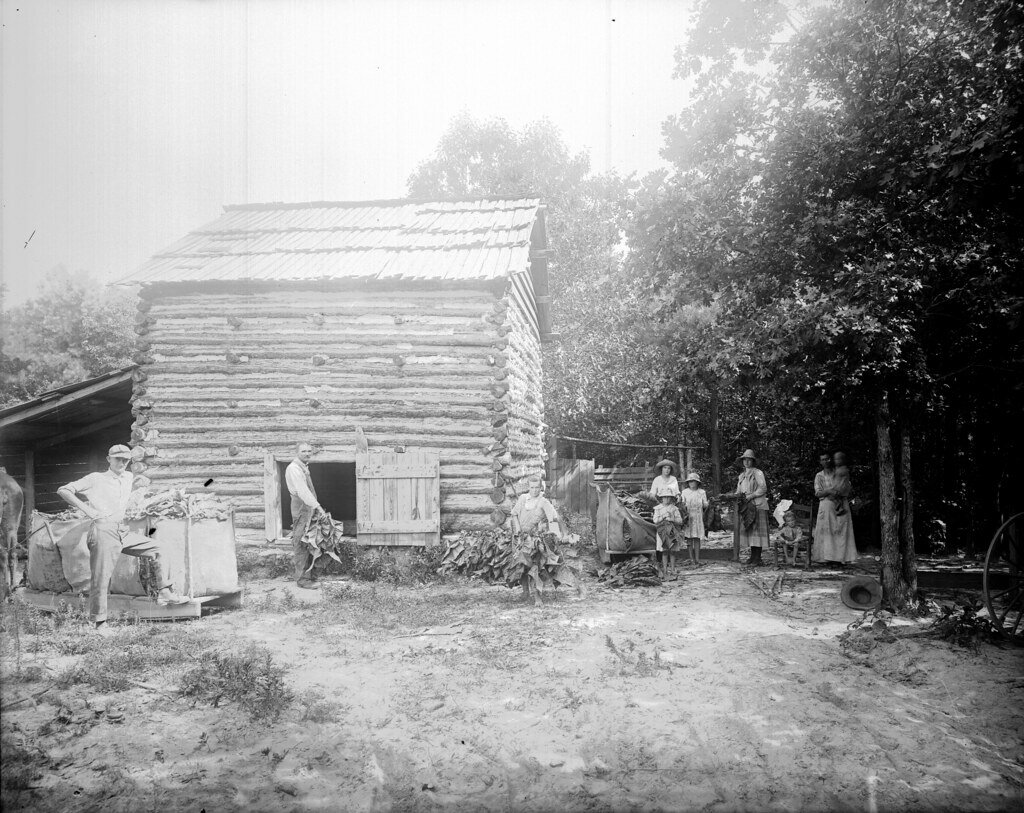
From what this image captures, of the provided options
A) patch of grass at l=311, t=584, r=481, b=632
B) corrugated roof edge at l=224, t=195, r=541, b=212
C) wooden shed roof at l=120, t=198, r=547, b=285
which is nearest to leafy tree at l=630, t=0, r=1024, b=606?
wooden shed roof at l=120, t=198, r=547, b=285

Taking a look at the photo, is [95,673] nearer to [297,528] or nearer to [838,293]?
[297,528]

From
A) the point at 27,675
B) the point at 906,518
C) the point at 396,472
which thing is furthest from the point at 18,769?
the point at 906,518

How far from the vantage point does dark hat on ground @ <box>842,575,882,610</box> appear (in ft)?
22.9

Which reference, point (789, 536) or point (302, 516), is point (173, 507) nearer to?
point (302, 516)

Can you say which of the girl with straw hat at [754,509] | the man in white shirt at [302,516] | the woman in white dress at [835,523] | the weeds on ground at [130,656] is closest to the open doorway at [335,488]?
the man in white shirt at [302,516]

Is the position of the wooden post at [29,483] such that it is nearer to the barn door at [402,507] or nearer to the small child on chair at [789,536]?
the barn door at [402,507]

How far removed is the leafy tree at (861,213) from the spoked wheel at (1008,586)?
3.07ft

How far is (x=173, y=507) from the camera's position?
6.38m

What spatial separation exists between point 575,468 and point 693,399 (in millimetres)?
4021

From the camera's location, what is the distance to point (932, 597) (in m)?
7.24

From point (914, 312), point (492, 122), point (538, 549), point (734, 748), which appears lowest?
point (734, 748)

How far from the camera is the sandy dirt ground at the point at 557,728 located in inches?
133

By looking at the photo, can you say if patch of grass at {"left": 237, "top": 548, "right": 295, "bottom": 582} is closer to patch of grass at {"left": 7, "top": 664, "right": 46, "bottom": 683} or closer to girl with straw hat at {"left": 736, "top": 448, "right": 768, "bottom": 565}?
patch of grass at {"left": 7, "top": 664, "right": 46, "bottom": 683}

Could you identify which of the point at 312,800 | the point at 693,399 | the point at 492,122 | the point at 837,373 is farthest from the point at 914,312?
the point at 492,122
